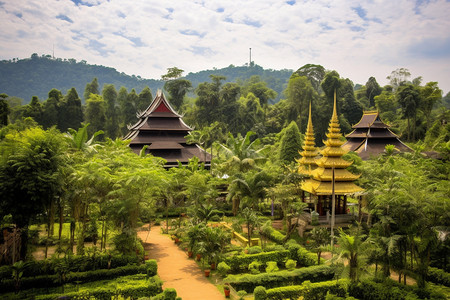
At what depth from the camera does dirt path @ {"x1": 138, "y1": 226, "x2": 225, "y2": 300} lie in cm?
1484

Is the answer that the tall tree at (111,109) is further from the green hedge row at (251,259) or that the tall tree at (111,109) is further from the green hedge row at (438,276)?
the green hedge row at (438,276)

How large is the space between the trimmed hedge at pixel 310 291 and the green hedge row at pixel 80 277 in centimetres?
589

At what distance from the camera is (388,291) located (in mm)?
13414

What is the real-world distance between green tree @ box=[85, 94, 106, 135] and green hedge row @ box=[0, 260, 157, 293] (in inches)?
2057

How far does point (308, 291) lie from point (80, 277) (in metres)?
9.94

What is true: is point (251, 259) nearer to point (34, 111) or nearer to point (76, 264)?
point (76, 264)

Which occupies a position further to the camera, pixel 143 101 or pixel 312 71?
pixel 312 71

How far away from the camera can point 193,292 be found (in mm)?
14914

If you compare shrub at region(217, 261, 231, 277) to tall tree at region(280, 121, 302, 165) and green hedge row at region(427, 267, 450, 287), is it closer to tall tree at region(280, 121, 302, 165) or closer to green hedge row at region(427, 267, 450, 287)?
green hedge row at region(427, 267, 450, 287)

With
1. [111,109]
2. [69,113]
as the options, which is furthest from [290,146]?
[111,109]

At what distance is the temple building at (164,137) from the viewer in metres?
34.6

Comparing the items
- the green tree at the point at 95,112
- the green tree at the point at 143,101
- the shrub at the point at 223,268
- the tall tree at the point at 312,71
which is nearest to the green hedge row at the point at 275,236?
the shrub at the point at 223,268

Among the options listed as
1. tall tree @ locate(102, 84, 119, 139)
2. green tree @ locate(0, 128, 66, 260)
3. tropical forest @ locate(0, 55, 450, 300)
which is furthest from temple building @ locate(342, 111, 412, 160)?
tall tree @ locate(102, 84, 119, 139)

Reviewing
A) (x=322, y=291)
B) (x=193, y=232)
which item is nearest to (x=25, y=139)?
(x=193, y=232)
